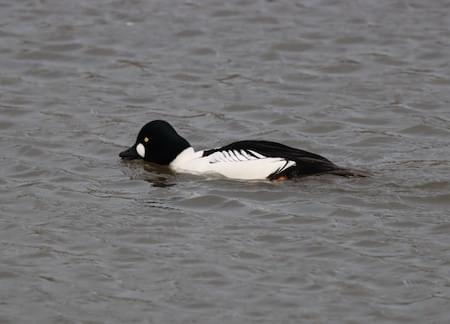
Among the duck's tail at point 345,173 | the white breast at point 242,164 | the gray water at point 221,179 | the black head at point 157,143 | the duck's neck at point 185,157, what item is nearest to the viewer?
the gray water at point 221,179

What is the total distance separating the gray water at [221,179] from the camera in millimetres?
8445

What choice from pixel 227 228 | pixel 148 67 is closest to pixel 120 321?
pixel 227 228

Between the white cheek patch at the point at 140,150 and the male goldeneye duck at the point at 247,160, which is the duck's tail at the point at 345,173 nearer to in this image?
the male goldeneye duck at the point at 247,160

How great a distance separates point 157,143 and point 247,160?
1020 millimetres

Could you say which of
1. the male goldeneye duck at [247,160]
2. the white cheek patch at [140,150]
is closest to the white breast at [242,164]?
the male goldeneye duck at [247,160]

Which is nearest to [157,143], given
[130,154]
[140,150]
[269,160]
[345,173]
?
[140,150]

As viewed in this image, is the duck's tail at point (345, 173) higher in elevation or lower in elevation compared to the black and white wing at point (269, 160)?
lower

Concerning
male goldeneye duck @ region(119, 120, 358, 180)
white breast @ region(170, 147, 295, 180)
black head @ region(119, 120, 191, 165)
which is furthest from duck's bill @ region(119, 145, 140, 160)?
white breast @ region(170, 147, 295, 180)

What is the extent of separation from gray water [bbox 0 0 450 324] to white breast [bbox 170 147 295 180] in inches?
4.2

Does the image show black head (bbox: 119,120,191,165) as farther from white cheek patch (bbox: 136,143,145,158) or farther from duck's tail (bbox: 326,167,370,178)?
duck's tail (bbox: 326,167,370,178)

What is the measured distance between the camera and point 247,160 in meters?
11.1

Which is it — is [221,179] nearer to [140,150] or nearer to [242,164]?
[242,164]

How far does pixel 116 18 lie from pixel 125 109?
3043mm

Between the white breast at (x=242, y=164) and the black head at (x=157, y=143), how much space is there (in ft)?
1.35
